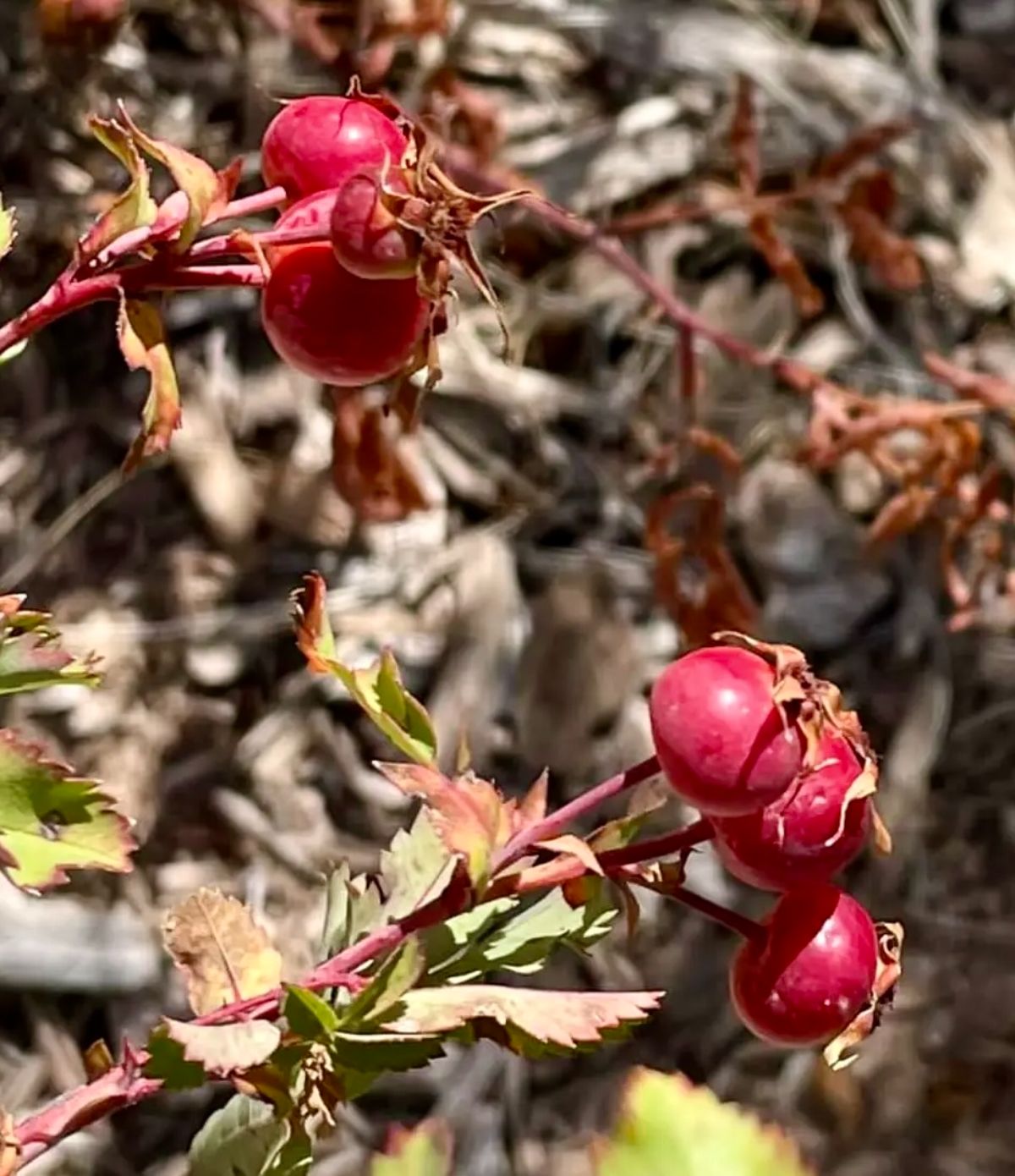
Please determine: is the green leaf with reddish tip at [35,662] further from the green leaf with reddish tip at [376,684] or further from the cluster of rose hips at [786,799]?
the cluster of rose hips at [786,799]

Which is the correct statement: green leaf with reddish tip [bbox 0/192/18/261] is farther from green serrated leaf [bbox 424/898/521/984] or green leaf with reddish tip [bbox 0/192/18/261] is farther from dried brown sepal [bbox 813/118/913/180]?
dried brown sepal [bbox 813/118/913/180]

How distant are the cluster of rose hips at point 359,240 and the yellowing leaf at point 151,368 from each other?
1.8 inches

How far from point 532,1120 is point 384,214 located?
1.08 metres

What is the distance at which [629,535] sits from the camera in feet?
5.09

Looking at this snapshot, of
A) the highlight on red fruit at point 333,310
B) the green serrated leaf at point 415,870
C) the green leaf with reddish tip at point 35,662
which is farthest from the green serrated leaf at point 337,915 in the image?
the highlight on red fruit at point 333,310

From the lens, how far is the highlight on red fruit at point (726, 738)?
1.90ft

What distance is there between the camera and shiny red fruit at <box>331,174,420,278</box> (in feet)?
1.78

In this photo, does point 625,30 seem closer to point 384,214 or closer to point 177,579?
point 177,579

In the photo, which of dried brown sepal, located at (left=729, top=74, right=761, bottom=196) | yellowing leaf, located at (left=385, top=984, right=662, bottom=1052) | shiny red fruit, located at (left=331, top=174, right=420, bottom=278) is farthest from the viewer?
dried brown sepal, located at (left=729, top=74, right=761, bottom=196)

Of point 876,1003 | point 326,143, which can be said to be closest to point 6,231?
point 326,143

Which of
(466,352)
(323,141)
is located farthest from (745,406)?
(323,141)

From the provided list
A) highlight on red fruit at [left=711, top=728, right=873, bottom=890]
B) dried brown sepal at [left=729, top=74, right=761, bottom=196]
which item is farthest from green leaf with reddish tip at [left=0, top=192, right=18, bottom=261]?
dried brown sepal at [left=729, top=74, right=761, bottom=196]

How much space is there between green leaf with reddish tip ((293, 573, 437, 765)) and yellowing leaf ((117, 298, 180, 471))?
0.08 m

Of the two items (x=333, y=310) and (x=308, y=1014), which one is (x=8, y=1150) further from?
(x=333, y=310)
